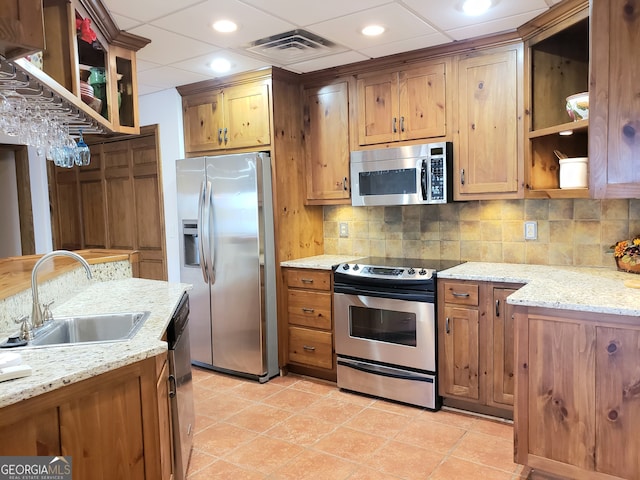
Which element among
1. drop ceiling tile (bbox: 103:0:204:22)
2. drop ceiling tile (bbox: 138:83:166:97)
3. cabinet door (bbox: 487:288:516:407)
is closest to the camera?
drop ceiling tile (bbox: 103:0:204:22)

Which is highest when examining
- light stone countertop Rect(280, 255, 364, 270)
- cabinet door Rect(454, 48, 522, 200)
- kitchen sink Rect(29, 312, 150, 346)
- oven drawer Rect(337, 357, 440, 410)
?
cabinet door Rect(454, 48, 522, 200)

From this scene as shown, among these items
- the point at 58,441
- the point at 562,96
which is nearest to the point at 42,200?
the point at 58,441

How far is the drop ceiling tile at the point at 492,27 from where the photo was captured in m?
2.77

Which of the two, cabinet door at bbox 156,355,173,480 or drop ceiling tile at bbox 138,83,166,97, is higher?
drop ceiling tile at bbox 138,83,166,97

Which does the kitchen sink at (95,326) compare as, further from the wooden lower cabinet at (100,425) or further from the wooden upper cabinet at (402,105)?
the wooden upper cabinet at (402,105)

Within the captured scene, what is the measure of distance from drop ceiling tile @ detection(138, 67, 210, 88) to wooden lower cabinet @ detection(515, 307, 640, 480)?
2.92 meters

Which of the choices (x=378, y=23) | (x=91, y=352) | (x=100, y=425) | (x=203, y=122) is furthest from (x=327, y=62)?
(x=100, y=425)

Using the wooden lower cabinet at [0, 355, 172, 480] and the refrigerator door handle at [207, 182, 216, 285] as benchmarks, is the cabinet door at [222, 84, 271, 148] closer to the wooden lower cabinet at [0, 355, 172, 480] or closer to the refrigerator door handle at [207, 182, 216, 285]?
the refrigerator door handle at [207, 182, 216, 285]

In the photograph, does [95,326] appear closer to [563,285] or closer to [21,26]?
[21,26]

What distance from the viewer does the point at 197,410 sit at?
3242mm

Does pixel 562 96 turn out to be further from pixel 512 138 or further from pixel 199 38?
pixel 199 38

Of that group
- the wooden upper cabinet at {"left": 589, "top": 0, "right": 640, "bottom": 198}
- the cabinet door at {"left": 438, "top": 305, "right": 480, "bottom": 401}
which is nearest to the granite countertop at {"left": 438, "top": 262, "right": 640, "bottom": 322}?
the cabinet door at {"left": 438, "top": 305, "right": 480, "bottom": 401}

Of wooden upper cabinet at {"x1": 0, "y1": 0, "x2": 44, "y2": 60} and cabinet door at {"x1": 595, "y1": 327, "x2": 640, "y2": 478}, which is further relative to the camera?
cabinet door at {"x1": 595, "y1": 327, "x2": 640, "y2": 478}

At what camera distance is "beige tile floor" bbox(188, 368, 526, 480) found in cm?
247
